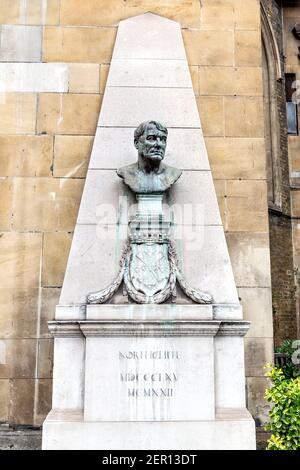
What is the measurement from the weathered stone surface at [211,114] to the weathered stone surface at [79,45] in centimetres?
158

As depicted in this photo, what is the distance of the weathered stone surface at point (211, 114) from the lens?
8430mm

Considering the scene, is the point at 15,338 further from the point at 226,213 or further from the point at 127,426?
the point at 226,213

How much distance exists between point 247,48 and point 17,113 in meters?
3.61

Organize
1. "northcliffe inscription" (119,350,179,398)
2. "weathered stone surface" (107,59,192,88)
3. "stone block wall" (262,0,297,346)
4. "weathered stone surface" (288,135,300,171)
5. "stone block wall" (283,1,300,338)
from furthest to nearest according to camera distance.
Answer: "weathered stone surface" (288,135,300,171), "stone block wall" (283,1,300,338), "stone block wall" (262,0,297,346), "weathered stone surface" (107,59,192,88), "northcliffe inscription" (119,350,179,398)

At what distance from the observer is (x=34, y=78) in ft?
28.2

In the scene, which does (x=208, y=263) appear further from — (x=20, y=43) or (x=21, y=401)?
(x=20, y=43)

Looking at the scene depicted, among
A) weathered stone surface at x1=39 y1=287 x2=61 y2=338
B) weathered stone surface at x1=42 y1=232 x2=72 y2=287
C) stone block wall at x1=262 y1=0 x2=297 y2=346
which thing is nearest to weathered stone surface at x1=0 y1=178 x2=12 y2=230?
weathered stone surface at x1=42 y1=232 x2=72 y2=287

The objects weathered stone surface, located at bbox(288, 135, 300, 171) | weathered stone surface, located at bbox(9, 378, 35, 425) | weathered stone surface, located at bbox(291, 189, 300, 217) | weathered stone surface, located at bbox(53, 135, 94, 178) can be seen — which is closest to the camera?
weathered stone surface, located at bbox(9, 378, 35, 425)

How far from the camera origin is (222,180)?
829cm

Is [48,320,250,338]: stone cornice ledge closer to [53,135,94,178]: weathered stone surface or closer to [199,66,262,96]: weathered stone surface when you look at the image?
[53,135,94,178]: weathered stone surface

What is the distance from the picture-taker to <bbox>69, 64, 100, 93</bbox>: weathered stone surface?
8.52m

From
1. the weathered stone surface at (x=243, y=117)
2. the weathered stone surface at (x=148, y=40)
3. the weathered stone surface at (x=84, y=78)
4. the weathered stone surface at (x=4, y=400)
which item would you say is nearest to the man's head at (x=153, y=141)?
the weathered stone surface at (x=148, y=40)

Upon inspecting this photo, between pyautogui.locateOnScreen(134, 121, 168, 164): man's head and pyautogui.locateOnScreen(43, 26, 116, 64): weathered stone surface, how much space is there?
244 centimetres

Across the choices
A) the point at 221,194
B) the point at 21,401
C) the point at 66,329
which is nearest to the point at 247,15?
the point at 221,194
